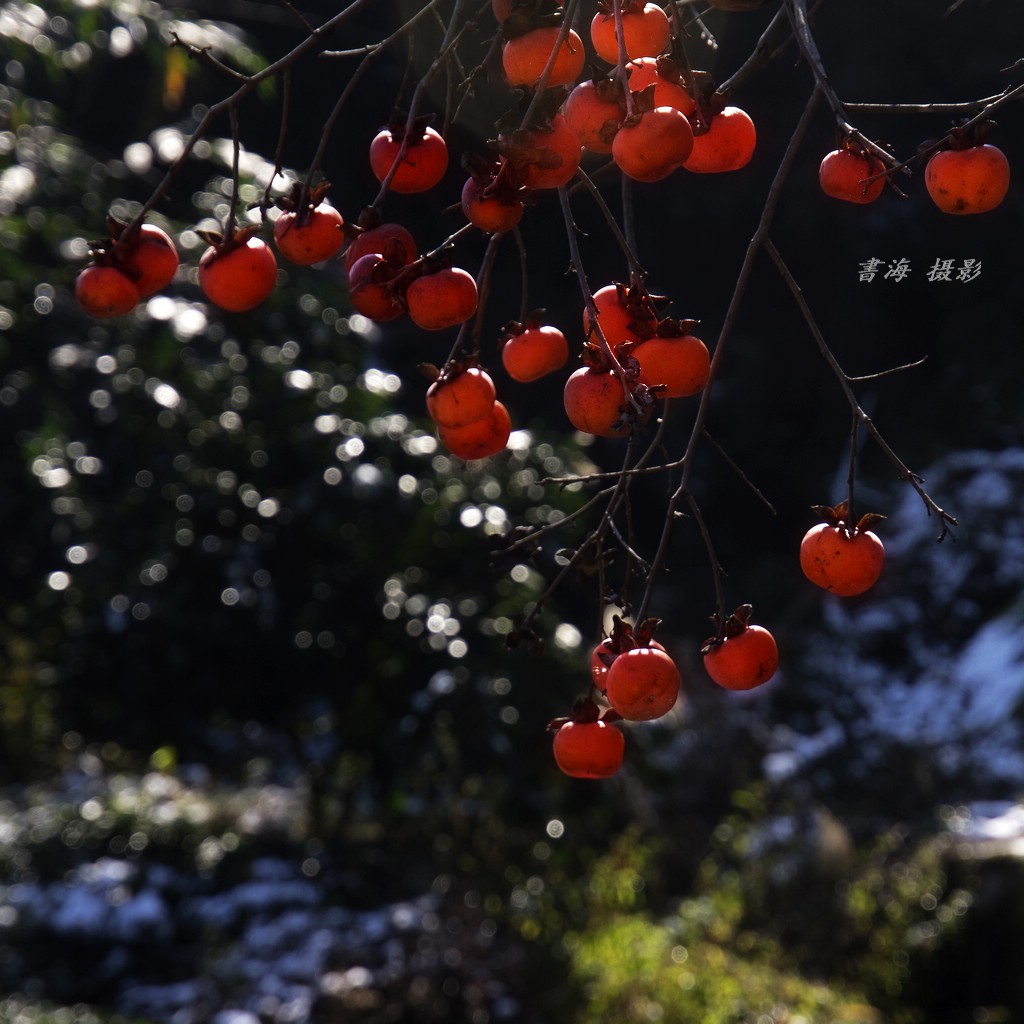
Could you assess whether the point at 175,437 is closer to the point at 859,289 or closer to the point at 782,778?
the point at 782,778

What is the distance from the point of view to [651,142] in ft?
2.13

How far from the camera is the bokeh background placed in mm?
2348

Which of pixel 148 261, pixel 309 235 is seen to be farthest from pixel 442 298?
pixel 148 261

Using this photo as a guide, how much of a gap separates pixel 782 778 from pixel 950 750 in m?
0.69

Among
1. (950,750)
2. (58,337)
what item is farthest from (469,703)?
→ (950,750)

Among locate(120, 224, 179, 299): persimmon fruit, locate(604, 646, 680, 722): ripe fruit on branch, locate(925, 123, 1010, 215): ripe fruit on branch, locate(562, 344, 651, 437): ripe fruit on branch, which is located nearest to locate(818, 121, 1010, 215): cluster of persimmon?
locate(925, 123, 1010, 215): ripe fruit on branch

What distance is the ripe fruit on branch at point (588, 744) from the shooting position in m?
0.79

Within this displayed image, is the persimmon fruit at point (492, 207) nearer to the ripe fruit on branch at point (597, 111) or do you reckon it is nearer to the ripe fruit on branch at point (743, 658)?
the ripe fruit on branch at point (597, 111)

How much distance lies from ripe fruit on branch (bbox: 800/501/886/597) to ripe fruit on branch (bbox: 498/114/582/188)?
0.90ft

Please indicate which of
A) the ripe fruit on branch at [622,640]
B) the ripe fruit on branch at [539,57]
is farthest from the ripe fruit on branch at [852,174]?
the ripe fruit on branch at [622,640]

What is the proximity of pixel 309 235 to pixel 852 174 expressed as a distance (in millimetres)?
393

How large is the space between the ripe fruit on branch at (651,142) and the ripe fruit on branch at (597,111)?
0.06 feet

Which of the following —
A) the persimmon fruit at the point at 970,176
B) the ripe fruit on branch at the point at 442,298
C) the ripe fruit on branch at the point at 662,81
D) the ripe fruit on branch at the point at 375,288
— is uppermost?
the ripe fruit on branch at the point at 662,81

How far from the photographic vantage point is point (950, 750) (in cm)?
438
